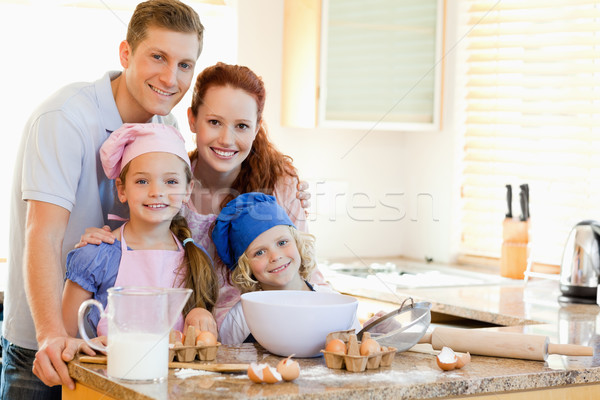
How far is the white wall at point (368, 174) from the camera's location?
3.38 m

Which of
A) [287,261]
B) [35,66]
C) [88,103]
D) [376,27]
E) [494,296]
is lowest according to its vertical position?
[494,296]

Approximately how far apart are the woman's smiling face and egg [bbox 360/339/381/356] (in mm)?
723

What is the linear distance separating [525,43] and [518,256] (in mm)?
873

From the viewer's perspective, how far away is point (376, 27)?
3.31 metres

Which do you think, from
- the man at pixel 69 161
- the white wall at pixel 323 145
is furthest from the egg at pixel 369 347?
the white wall at pixel 323 145

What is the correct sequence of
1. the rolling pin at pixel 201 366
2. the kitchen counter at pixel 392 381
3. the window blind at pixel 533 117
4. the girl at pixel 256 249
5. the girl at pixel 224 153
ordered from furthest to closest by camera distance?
the window blind at pixel 533 117 < the girl at pixel 224 153 < the girl at pixel 256 249 < the rolling pin at pixel 201 366 < the kitchen counter at pixel 392 381

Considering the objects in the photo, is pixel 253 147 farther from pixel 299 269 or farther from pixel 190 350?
pixel 190 350

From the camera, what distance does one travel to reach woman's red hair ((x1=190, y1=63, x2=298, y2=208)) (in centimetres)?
198

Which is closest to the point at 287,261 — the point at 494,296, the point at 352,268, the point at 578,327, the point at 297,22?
the point at 578,327

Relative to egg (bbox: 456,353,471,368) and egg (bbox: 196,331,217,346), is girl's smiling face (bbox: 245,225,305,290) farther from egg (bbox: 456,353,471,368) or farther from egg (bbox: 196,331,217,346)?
egg (bbox: 456,353,471,368)

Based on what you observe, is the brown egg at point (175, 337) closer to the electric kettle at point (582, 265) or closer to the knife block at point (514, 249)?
the electric kettle at point (582, 265)

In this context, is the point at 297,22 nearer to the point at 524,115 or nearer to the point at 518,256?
the point at 524,115

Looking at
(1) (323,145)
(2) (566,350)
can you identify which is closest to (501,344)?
(2) (566,350)

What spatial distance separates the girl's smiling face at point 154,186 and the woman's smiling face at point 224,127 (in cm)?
23
